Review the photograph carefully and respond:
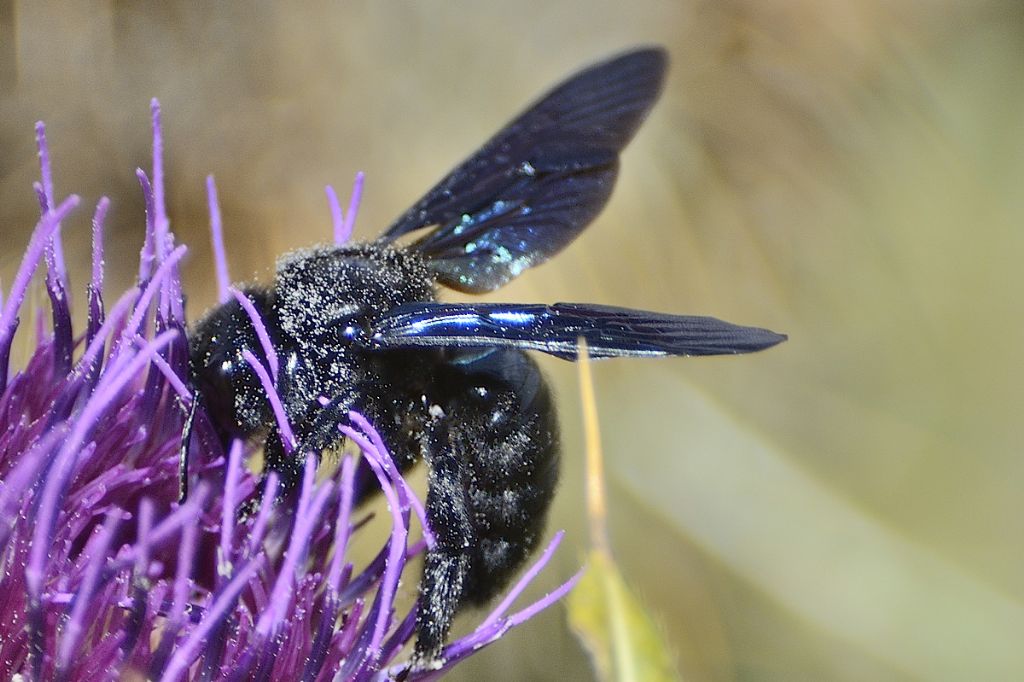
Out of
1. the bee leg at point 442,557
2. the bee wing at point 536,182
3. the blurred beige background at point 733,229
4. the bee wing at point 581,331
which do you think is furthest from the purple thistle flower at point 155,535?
the blurred beige background at point 733,229

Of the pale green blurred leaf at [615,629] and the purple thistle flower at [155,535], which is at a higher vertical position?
the purple thistle flower at [155,535]

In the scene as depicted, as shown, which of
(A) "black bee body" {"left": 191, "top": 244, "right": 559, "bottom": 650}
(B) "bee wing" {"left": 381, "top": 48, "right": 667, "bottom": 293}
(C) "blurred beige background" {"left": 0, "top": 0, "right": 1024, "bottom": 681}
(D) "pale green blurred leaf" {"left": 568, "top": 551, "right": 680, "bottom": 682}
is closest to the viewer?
(D) "pale green blurred leaf" {"left": 568, "top": 551, "right": 680, "bottom": 682}

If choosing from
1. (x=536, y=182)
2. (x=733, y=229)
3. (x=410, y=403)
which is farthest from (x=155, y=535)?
(x=733, y=229)

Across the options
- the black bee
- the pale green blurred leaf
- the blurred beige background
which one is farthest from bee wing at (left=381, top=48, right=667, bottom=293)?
the blurred beige background

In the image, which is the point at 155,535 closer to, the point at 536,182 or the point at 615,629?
the point at 615,629

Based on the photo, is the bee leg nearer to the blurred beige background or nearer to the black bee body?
the black bee body

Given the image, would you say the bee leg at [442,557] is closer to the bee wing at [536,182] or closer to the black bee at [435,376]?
the black bee at [435,376]

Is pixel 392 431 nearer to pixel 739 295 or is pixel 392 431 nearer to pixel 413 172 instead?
pixel 413 172
